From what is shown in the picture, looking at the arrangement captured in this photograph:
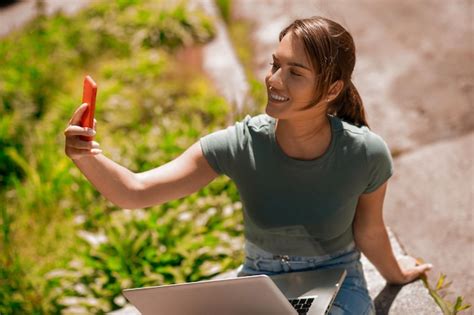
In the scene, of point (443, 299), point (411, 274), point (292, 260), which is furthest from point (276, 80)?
point (443, 299)

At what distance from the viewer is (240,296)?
7.84 feet

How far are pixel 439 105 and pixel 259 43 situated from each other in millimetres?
1768

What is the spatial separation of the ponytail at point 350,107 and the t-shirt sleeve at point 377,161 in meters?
0.12

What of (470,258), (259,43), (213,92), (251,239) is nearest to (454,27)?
(259,43)

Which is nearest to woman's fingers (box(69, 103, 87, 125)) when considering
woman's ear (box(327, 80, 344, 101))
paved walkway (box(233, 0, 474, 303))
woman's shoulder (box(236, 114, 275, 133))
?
woman's shoulder (box(236, 114, 275, 133))

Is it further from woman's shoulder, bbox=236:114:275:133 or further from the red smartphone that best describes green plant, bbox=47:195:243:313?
the red smartphone

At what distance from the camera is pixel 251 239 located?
2.81m

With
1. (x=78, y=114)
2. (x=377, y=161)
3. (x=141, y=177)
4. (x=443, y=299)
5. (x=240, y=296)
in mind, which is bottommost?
(x=443, y=299)

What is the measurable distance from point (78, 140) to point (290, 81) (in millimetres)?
673

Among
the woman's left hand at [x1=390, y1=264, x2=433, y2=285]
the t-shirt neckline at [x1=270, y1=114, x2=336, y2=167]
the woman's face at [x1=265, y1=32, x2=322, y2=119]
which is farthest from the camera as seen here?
the woman's left hand at [x1=390, y1=264, x2=433, y2=285]

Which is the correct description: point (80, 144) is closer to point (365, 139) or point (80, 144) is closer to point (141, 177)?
point (141, 177)

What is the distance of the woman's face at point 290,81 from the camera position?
2.45 meters

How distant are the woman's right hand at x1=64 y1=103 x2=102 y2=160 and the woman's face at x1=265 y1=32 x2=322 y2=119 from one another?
0.55 m

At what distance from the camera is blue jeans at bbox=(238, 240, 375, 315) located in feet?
8.79
